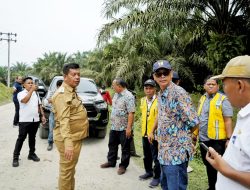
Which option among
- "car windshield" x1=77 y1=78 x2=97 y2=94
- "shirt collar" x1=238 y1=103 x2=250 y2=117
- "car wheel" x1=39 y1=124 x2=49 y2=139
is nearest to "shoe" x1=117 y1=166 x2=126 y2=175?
"car wheel" x1=39 y1=124 x2=49 y2=139

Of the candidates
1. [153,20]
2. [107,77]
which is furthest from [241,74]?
[107,77]

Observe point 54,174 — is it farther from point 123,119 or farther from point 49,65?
point 49,65

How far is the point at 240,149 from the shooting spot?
163 centimetres

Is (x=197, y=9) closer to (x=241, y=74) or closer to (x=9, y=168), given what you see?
(x=9, y=168)

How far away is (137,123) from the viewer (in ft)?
36.4

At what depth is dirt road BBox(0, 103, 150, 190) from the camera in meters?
4.95

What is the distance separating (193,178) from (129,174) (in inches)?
45.9

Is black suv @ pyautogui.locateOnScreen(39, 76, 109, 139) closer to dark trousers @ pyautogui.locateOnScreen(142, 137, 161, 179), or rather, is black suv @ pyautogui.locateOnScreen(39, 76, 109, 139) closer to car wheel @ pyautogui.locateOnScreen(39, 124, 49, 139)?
car wheel @ pyautogui.locateOnScreen(39, 124, 49, 139)

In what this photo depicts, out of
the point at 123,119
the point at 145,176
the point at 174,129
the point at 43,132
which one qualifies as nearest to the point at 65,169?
the point at 174,129

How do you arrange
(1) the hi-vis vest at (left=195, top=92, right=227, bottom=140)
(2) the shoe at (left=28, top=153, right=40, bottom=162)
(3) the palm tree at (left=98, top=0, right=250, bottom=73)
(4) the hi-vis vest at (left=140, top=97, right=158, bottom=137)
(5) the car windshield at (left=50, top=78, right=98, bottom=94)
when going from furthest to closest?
(3) the palm tree at (left=98, top=0, right=250, bottom=73), (5) the car windshield at (left=50, top=78, right=98, bottom=94), (2) the shoe at (left=28, top=153, right=40, bottom=162), (4) the hi-vis vest at (left=140, top=97, right=158, bottom=137), (1) the hi-vis vest at (left=195, top=92, right=227, bottom=140)

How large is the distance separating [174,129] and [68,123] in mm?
1285

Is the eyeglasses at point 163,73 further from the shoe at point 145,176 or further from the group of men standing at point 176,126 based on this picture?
the shoe at point 145,176

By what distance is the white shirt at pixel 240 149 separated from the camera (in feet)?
5.27

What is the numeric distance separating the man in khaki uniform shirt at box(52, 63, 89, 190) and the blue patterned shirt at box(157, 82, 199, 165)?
1.15 m
